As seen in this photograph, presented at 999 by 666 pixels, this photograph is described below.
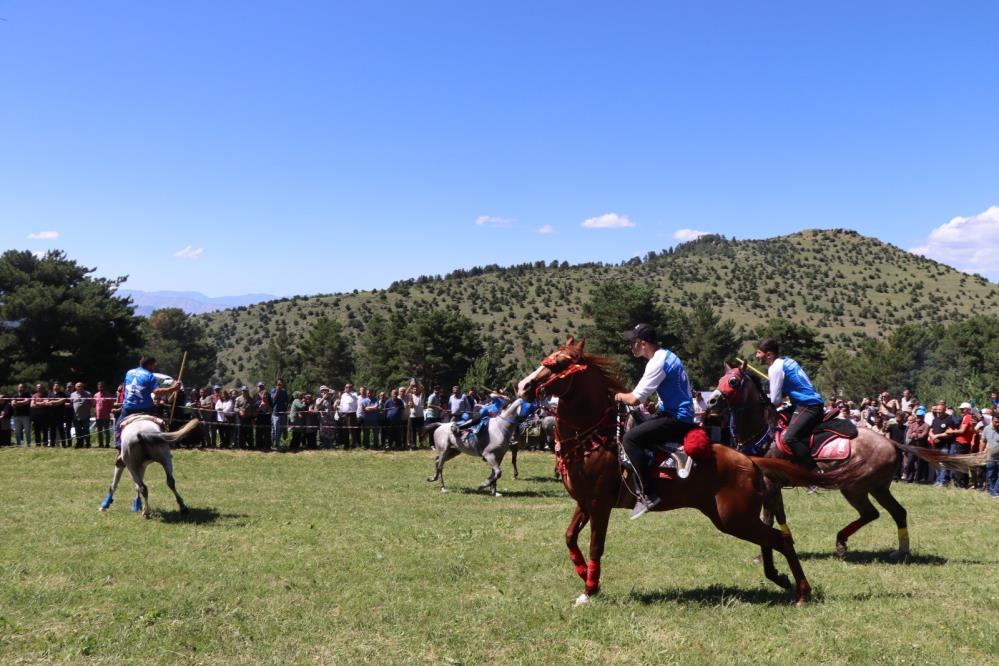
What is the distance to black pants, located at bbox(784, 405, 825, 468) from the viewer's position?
33.3 ft

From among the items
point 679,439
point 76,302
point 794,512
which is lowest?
point 794,512

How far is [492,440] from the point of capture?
1612 centimetres

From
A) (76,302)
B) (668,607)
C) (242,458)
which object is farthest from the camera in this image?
(76,302)

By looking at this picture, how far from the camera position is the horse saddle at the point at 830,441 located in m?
10.1

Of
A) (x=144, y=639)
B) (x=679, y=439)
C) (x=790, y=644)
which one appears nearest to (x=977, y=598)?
(x=790, y=644)

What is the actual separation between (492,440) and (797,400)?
290 inches

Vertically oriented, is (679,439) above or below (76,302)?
below

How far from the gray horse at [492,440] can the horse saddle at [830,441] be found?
674cm

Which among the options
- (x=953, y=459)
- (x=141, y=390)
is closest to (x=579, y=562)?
(x=953, y=459)

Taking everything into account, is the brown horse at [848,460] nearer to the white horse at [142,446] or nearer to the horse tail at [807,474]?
the horse tail at [807,474]

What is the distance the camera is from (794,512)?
1394cm

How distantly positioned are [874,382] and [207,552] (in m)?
59.5

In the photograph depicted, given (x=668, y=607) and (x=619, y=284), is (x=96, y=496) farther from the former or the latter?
(x=619, y=284)

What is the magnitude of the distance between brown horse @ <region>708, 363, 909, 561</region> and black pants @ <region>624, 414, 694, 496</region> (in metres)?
2.41
